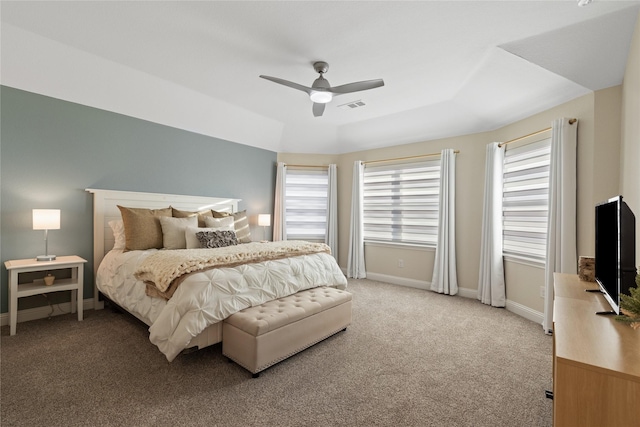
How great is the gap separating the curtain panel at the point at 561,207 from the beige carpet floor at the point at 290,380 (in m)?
0.70

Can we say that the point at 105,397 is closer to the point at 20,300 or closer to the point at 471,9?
the point at 20,300

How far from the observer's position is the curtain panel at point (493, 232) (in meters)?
3.96

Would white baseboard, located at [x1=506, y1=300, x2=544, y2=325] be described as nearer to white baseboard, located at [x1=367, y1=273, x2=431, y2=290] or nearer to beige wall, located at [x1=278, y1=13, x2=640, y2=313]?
beige wall, located at [x1=278, y1=13, x2=640, y2=313]

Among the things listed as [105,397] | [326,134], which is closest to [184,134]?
[326,134]

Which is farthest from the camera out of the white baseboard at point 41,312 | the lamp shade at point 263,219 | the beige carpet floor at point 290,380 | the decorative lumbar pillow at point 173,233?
the lamp shade at point 263,219

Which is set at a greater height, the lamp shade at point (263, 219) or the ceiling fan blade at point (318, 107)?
the ceiling fan blade at point (318, 107)

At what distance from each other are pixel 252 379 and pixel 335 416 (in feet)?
2.26

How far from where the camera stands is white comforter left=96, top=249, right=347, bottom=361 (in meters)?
2.21

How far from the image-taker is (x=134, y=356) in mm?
2459

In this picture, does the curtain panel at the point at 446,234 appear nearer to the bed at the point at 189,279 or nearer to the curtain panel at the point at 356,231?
the curtain panel at the point at 356,231

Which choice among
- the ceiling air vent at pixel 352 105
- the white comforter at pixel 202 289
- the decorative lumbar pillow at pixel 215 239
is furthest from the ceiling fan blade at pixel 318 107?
the decorative lumbar pillow at pixel 215 239

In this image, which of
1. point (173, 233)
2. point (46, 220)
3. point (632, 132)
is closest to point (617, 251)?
point (632, 132)

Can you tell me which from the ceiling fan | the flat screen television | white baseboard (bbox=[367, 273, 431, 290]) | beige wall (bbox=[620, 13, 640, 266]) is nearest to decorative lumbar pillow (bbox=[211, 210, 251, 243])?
the ceiling fan

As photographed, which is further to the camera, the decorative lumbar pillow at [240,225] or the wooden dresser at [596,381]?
the decorative lumbar pillow at [240,225]
